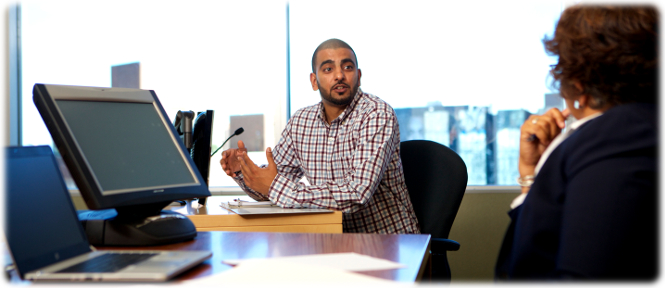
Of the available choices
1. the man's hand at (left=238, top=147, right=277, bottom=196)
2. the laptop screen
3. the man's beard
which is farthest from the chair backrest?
the laptop screen

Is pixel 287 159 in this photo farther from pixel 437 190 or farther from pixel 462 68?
pixel 462 68

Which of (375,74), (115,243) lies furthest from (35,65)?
(115,243)

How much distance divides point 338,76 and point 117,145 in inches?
45.0

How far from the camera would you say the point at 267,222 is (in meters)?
1.42

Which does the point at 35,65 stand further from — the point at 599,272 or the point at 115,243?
the point at 599,272

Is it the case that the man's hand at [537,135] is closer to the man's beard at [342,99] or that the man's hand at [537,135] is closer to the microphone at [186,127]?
the man's beard at [342,99]

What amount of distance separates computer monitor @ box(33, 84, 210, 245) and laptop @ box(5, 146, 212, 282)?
0.20 ft

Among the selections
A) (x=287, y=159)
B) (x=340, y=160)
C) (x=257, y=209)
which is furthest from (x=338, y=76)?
(x=257, y=209)

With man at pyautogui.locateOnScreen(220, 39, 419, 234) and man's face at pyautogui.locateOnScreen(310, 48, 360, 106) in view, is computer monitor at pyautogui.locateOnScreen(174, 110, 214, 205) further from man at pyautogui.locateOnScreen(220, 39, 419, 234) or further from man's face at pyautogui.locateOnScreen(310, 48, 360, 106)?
man's face at pyautogui.locateOnScreen(310, 48, 360, 106)

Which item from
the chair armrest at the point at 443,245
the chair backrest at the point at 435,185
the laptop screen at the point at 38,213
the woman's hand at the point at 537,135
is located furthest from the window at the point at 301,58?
the laptop screen at the point at 38,213

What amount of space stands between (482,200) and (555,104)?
705mm

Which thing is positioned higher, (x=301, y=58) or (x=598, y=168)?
(x=301, y=58)

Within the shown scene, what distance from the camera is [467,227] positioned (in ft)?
8.83

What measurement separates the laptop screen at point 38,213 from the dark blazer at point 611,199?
2.66 feet
